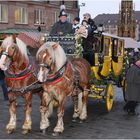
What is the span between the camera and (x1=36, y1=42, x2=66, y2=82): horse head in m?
7.34

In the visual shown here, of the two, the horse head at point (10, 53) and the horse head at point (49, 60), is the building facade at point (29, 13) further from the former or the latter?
the horse head at point (49, 60)

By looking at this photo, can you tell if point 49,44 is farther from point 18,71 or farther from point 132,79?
point 132,79

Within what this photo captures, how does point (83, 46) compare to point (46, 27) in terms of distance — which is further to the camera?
point (46, 27)

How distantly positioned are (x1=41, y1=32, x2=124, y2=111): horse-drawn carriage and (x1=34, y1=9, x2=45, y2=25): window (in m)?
25.4

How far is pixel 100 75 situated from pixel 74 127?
8.54ft

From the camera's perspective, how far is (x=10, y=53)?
7504mm

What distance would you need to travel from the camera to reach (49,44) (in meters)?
7.72

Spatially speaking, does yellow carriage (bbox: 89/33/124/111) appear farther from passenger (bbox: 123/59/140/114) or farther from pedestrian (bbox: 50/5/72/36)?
pedestrian (bbox: 50/5/72/36)

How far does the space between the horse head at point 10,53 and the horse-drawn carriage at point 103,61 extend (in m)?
1.80

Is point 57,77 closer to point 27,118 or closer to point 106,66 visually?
point 27,118

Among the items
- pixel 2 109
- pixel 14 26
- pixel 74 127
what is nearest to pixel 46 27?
pixel 14 26

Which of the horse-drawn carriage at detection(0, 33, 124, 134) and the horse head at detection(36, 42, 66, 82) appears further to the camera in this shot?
the horse-drawn carriage at detection(0, 33, 124, 134)

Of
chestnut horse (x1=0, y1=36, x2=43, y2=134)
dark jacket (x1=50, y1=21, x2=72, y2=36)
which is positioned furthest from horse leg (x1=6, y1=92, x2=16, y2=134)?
dark jacket (x1=50, y1=21, x2=72, y2=36)

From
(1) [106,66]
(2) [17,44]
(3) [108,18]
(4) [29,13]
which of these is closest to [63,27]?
(1) [106,66]
